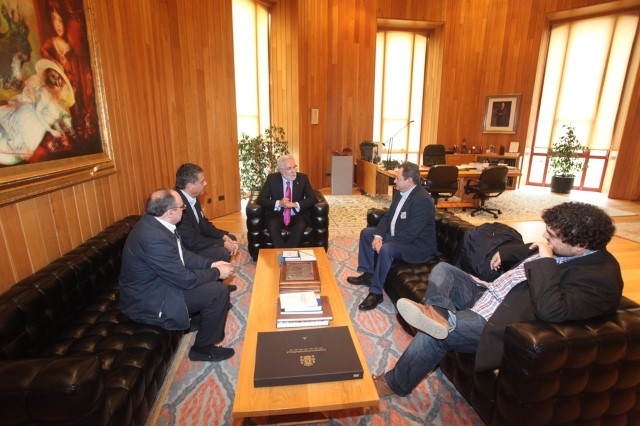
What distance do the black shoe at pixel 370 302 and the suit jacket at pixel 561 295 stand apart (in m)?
1.36

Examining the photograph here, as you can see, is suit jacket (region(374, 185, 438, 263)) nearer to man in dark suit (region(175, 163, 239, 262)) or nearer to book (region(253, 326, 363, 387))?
book (region(253, 326, 363, 387))

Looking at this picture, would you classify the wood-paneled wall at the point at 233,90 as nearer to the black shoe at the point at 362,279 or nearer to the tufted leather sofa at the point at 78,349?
the tufted leather sofa at the point at 78,349

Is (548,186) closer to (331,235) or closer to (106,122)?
(331,235)

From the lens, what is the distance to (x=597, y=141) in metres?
8.23

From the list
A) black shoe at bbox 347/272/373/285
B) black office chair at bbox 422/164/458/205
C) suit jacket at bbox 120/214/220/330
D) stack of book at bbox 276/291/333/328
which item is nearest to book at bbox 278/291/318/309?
stack of book at bbox 276/291/333/328

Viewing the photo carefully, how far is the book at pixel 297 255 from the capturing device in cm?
283

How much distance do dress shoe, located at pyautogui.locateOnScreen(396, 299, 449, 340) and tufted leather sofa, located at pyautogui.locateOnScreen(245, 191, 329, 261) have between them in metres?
2.22

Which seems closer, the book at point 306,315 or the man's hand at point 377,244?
the book at point 306,315

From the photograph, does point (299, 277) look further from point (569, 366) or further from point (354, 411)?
point (569, 366)

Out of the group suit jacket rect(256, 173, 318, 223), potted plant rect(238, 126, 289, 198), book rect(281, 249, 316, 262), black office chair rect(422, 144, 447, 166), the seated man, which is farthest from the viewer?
black office chair rect(422, 144, 447, 166)

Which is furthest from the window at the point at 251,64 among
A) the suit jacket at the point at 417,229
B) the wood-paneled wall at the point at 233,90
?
the suit jacket at the point at 417,229

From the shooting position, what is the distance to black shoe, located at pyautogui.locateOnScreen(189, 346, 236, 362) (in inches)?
95.1

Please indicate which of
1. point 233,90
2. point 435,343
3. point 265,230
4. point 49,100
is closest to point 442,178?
point 265,230

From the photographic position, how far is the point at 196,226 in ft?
10.7
